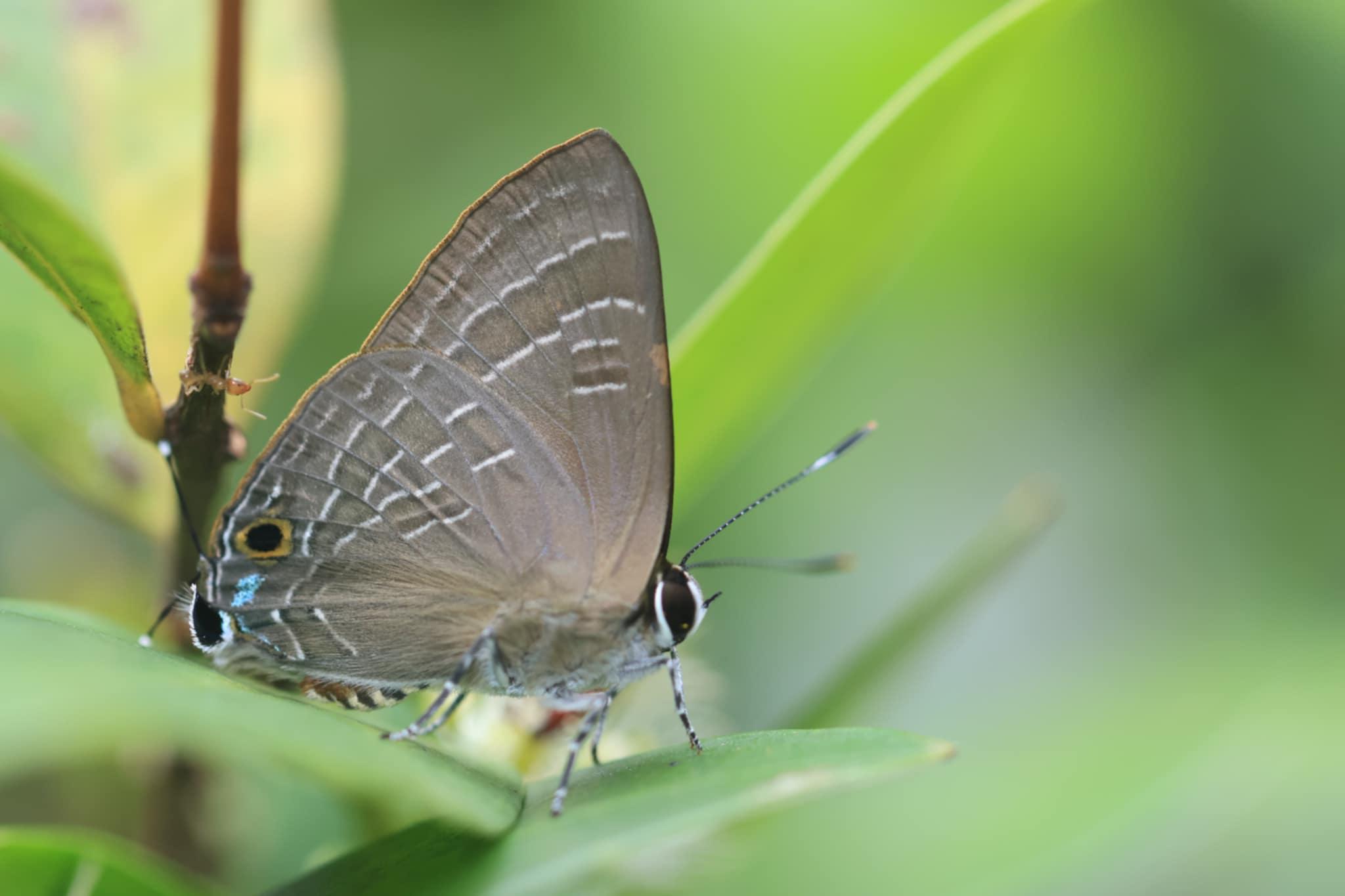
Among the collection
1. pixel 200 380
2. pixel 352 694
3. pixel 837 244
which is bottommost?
pixel 352 694

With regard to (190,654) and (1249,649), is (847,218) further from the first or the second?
(1249,649)

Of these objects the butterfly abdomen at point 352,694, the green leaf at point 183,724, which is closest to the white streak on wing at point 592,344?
the butterfly abdomen at point 352,694

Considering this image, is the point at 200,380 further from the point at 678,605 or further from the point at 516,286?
the point at 678,605

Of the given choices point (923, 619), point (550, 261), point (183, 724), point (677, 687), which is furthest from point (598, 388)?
point (183, 724)

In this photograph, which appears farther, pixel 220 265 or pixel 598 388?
pixel 598 388

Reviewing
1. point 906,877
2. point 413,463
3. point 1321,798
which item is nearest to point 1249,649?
point 1321,798

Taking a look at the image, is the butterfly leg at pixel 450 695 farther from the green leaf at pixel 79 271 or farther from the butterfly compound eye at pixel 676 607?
the green leaf at pixel 79 271
